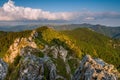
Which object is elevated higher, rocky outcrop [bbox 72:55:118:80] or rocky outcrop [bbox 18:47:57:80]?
rocky outcrop [bbox 72:55:118:80]

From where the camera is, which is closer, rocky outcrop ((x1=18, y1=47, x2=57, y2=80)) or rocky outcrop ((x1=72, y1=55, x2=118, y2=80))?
rocky outcrop ((x1=72, y1=55, x2=118, y2=80))

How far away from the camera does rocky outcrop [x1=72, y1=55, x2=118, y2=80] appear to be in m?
62.6

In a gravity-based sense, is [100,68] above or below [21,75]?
above

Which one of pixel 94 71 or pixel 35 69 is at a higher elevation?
pixel 94 71

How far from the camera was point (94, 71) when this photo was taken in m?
65.9

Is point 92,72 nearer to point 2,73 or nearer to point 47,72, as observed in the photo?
point 47,72

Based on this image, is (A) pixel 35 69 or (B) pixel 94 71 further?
(A) pixel 35 69

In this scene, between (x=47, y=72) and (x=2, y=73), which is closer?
(x=2, y=73)

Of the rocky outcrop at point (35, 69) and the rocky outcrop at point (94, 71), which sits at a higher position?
the rocky outcrop at point (94, 71)

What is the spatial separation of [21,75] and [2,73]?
6558 millimetres

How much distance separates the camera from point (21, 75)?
3164 inches

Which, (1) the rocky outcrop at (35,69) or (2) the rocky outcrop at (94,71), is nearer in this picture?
(2) the rocky outcrop at (94,71)

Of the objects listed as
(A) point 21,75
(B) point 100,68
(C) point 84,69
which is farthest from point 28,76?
(B) point 100,68

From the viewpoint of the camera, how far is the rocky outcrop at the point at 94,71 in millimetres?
62556
